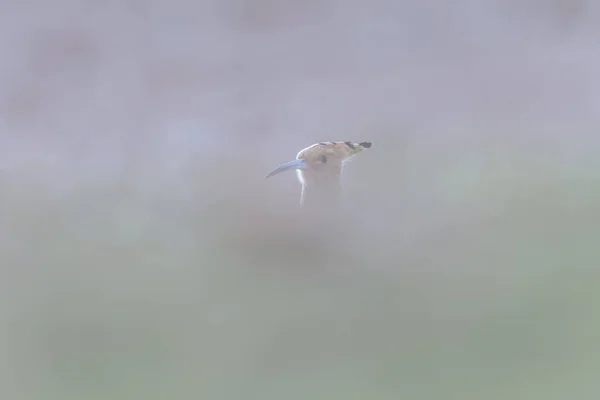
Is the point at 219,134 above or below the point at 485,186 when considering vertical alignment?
above

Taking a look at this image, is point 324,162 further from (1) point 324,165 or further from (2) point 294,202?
(2) point 294,202

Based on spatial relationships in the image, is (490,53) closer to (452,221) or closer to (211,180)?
(452,221)

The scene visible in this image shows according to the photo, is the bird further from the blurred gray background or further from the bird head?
the blurred gray background

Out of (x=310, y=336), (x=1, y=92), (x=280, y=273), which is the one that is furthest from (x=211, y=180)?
(x=1, y=92)

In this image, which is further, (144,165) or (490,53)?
(490,53)

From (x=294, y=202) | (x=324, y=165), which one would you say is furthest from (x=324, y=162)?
(x=294, y=202)

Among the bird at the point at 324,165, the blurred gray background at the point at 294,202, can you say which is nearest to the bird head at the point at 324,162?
the bird at the point at 324,165

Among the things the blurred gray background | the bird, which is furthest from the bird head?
the blurred gray background
